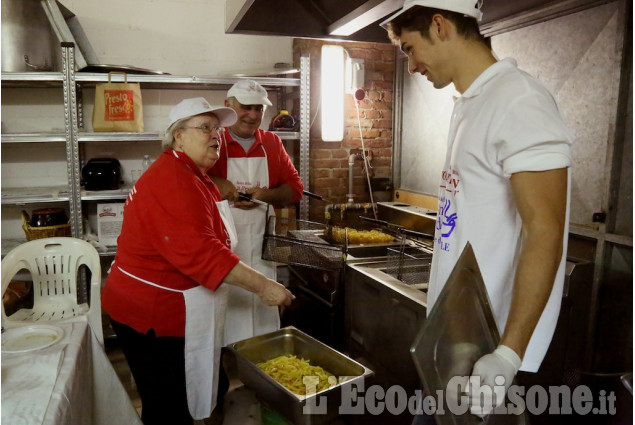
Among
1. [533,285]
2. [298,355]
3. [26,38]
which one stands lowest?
[298,355]

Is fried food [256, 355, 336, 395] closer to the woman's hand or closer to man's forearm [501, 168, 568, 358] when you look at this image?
the woman's hand

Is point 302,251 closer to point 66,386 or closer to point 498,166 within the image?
point 66,386

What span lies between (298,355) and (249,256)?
34.3 inches

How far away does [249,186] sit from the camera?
10.6 ft

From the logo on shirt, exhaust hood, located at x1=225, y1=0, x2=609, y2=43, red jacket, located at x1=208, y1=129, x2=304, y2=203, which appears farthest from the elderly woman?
the logo on shirt

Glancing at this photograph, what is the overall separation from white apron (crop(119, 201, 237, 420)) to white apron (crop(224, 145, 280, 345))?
2.39ft

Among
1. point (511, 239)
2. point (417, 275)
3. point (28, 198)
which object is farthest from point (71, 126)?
point (511, 239)

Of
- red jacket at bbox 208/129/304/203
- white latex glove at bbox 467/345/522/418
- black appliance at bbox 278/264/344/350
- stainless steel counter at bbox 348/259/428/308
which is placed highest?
red jacket at bbox 208/129/304/203

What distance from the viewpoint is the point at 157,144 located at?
169 inches

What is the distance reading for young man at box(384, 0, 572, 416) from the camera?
3.66 feet

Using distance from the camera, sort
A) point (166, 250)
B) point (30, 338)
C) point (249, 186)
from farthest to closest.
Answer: point (249, 186) < point (166, 250) < point (30, 338)

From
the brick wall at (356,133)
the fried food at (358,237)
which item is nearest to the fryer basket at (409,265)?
the fried food at (358,237)

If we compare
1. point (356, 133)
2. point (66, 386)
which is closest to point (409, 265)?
point (66, 386)

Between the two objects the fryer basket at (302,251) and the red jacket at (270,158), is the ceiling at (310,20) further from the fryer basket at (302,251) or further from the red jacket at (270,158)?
the fryer basket at (302,251)
